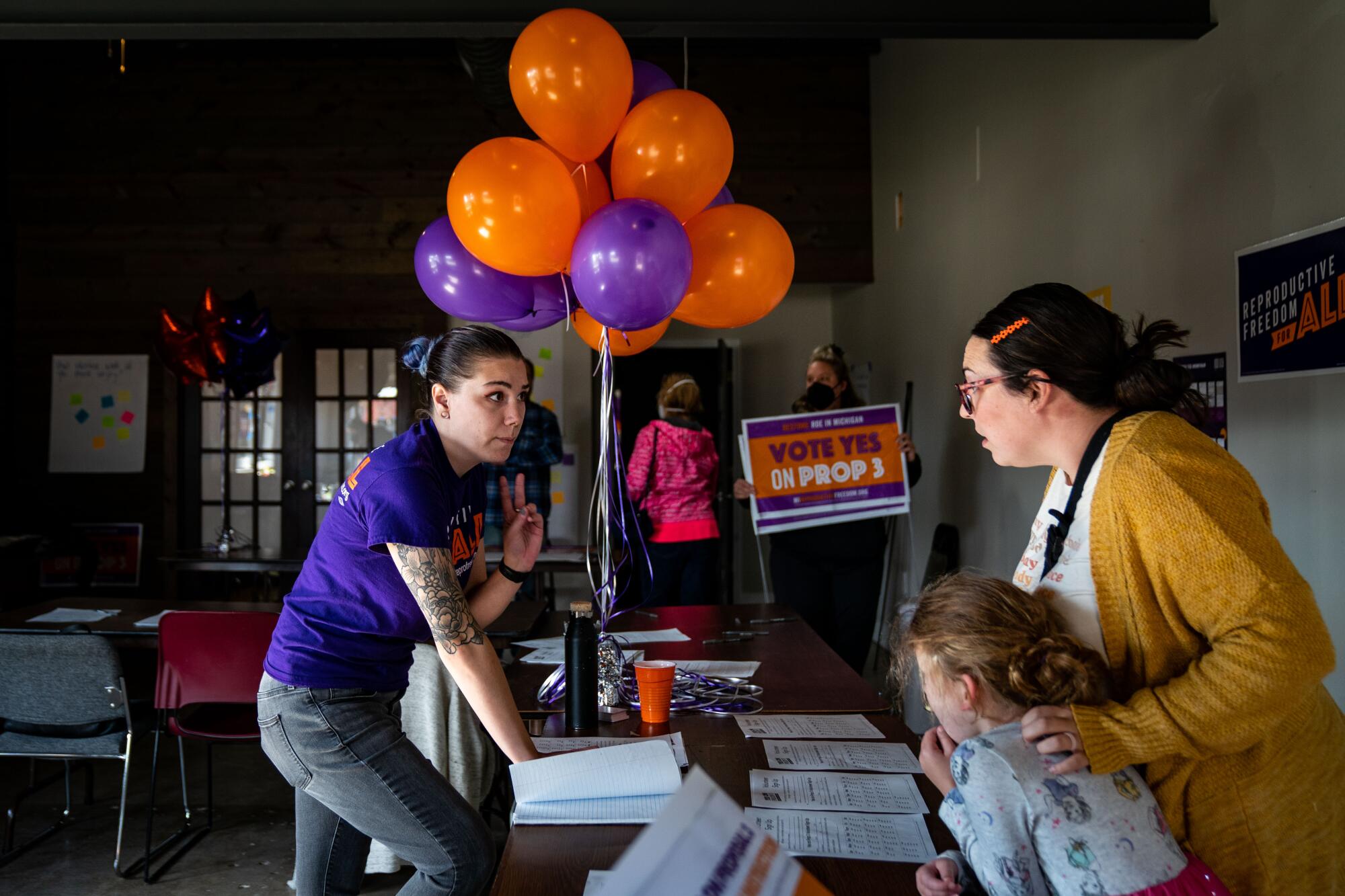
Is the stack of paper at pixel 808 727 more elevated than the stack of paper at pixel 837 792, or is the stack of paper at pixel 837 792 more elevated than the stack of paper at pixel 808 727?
the stack of paper at pixel 808 727

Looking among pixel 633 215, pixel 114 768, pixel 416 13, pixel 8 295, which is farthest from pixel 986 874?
pixel 8 295

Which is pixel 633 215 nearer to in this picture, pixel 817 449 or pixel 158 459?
pixel 817 449

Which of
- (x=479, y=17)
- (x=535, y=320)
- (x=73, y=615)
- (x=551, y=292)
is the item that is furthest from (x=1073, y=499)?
(x=73, y=615)

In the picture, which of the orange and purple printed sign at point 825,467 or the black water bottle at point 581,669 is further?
the orange and purple printed sign at point 825,467

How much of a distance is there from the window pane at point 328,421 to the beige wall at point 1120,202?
385cm

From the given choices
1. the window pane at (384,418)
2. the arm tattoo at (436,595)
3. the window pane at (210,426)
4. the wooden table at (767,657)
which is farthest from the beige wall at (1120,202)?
the window pane at (210,426)

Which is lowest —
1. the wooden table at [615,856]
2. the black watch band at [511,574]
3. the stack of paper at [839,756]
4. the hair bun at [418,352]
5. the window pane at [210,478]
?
the wooden table at [615,856]

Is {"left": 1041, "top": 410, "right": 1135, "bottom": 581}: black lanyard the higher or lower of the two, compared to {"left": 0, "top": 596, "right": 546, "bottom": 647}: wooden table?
higher

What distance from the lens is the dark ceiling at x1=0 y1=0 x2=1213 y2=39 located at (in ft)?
9.52

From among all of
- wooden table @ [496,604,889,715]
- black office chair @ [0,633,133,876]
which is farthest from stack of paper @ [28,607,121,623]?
wooden table @ [496,604,889,715]

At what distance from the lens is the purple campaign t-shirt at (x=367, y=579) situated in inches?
64.0

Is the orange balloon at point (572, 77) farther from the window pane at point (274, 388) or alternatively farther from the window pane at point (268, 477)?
the window pane at point (268, 477)

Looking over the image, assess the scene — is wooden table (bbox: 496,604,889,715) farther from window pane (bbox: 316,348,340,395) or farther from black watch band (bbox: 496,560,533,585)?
window pane (bbox: 316,348,340,395)

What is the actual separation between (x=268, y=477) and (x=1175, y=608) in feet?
22.8
